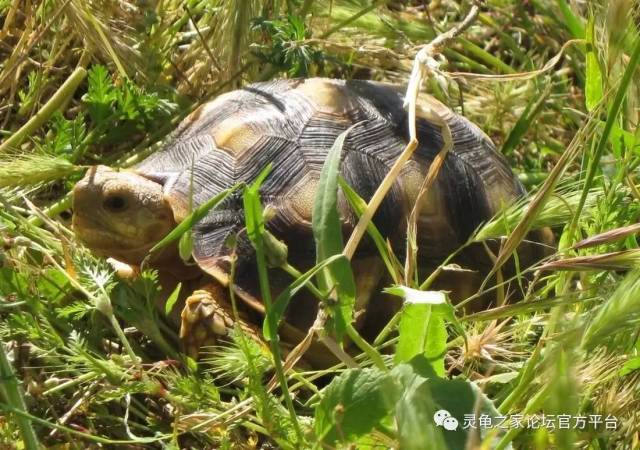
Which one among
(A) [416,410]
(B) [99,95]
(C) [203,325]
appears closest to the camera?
(A) [416,410]

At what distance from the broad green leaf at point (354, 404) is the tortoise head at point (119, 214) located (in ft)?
2.74

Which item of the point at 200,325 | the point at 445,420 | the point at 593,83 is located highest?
the point at 593,83

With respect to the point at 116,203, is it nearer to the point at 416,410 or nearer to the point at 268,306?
the point at 268,306

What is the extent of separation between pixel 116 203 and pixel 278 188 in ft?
1.16

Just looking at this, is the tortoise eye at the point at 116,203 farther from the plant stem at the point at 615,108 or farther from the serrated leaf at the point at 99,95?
the plant stem at the point at 615,108

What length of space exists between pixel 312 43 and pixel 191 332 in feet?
3.00

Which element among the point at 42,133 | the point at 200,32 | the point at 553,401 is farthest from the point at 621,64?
the point at 42,133

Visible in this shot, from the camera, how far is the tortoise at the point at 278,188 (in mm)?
2068

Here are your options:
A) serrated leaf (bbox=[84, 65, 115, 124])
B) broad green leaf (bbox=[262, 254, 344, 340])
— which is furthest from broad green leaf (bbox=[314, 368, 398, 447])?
serrated leaf (bbox=[84, 65, 115, 124])

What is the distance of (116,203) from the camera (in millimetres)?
2141

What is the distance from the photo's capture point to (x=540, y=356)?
4.88 feet

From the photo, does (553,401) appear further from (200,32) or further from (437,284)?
(200,32)

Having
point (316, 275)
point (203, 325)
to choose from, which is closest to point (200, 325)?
point (203, 325)

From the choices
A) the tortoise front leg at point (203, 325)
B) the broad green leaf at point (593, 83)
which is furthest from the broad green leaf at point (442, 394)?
the broad green leaf at point (593, 83)
